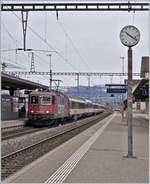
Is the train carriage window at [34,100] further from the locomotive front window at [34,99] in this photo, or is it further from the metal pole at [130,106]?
the metal pole at [130,106]

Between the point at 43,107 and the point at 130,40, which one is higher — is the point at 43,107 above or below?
below

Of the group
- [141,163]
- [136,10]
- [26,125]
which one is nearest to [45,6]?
[136,10]

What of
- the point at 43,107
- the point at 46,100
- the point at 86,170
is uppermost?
the point at 46,100

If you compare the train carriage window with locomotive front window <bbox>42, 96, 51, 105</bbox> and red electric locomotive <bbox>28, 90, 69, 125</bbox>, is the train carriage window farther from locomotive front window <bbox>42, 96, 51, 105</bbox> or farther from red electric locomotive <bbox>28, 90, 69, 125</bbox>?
locomotive front window <bbox>42, 96, 51, 105</bbox>

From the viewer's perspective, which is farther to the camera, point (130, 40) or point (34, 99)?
point (34, 99)

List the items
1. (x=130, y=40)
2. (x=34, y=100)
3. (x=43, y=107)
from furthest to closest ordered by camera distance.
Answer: (x=34, y=100)
(x=43, y=107)
(x=130, y=40)

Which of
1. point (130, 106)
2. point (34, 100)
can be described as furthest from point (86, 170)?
point (34, 100)

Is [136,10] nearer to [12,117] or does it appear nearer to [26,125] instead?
[26,125]

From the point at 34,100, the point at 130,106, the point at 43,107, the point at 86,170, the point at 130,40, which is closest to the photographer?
the point at 86,170

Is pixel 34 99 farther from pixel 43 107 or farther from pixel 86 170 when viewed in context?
pixel 86 170

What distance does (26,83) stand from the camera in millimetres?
A: 45500

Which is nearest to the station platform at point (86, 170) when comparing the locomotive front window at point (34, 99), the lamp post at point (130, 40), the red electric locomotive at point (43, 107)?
the lamp post at point (130, 40)

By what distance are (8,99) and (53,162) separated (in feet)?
103

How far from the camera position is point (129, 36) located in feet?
46.8
